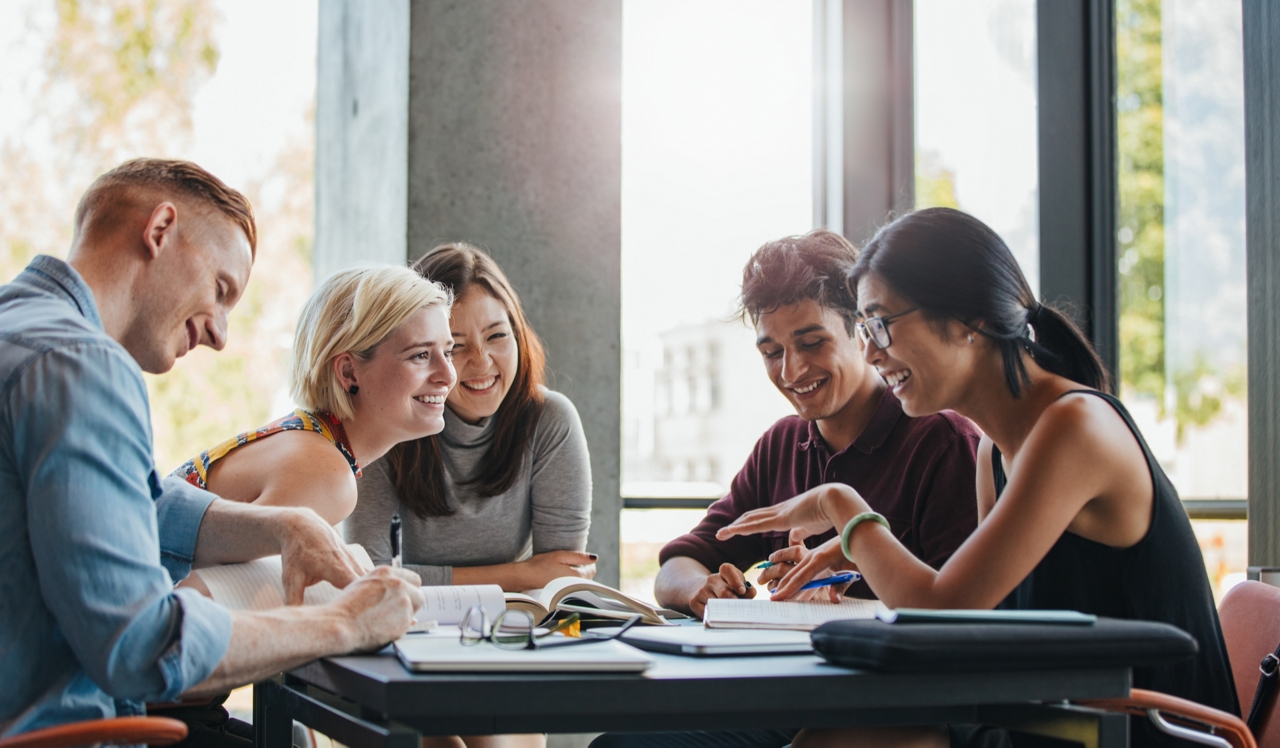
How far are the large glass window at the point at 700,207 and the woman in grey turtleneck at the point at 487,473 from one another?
45.7 inches

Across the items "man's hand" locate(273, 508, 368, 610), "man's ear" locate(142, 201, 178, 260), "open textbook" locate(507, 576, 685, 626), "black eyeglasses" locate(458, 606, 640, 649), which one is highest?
"man's ear" locate(142, 201, 178, 260)

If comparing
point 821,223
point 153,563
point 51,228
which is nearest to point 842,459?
point 153,563

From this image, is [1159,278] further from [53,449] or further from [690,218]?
[53,449]

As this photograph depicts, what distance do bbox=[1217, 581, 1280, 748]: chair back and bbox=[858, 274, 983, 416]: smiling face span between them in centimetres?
58

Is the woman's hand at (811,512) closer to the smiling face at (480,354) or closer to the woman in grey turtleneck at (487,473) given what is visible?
the woman in grey turtleneck at (487,473)

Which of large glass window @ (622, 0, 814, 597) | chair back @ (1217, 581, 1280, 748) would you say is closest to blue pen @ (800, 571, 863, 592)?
chair back @ (1217, 581, 1280, 748)

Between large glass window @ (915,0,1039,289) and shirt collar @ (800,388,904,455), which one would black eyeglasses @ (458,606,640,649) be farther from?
large glass window @ (915,0,1039,289)

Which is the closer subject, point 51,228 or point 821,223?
point 821,223

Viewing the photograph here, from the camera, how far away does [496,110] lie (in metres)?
3.49

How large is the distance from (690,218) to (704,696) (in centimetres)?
324

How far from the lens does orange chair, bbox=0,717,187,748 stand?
101 centimetres

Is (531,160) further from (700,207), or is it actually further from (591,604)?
(591,604)

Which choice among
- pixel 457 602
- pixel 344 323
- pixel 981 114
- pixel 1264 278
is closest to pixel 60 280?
pixel 457 602

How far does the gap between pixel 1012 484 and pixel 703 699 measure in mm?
778
